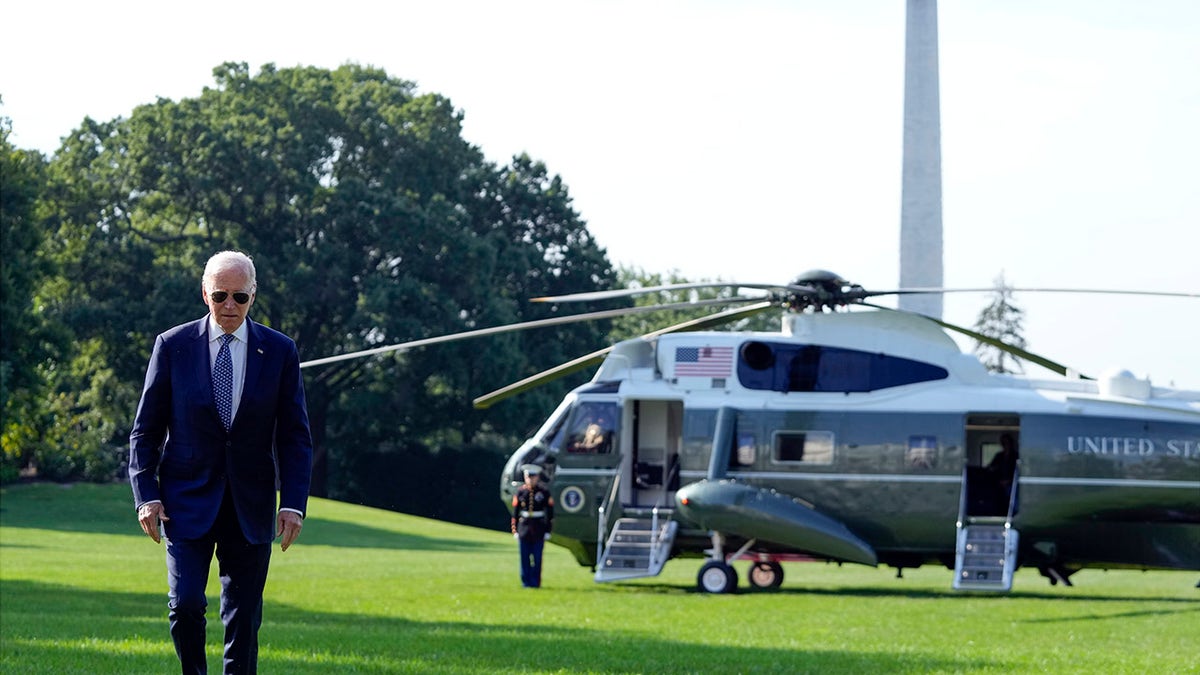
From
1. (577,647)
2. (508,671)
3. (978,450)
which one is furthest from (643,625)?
(978,450)

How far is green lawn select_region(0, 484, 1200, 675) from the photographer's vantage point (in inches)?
435

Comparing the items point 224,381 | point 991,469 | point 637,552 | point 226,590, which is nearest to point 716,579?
point 637,552

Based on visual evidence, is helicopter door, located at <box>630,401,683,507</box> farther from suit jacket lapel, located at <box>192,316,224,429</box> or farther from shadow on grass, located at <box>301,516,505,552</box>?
suit jacket lapel, located at <box>192,316,224,429</box>

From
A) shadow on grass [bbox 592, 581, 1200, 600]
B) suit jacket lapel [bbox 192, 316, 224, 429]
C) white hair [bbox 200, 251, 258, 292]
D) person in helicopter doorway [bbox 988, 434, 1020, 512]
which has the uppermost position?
white hair [bbox 200, 251, 258, 292]

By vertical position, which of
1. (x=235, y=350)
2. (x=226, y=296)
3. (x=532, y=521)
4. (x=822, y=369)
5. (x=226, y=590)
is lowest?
(x=532, y=521)

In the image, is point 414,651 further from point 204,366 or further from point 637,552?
point 637,552

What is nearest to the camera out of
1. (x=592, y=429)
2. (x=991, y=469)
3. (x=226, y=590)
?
(x=226, y=590)

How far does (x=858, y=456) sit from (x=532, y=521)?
13.5 ft

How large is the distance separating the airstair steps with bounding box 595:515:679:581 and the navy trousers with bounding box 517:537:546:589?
0.76m

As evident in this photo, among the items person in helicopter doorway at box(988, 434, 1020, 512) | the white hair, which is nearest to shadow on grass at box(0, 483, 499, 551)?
person in helicopter doorway at box(988, 434, 1020, 512)

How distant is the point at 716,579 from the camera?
2133 centimetres

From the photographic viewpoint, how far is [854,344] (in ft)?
69.4

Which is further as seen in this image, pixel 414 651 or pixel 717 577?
pixel 717 577

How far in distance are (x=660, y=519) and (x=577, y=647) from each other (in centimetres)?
980
